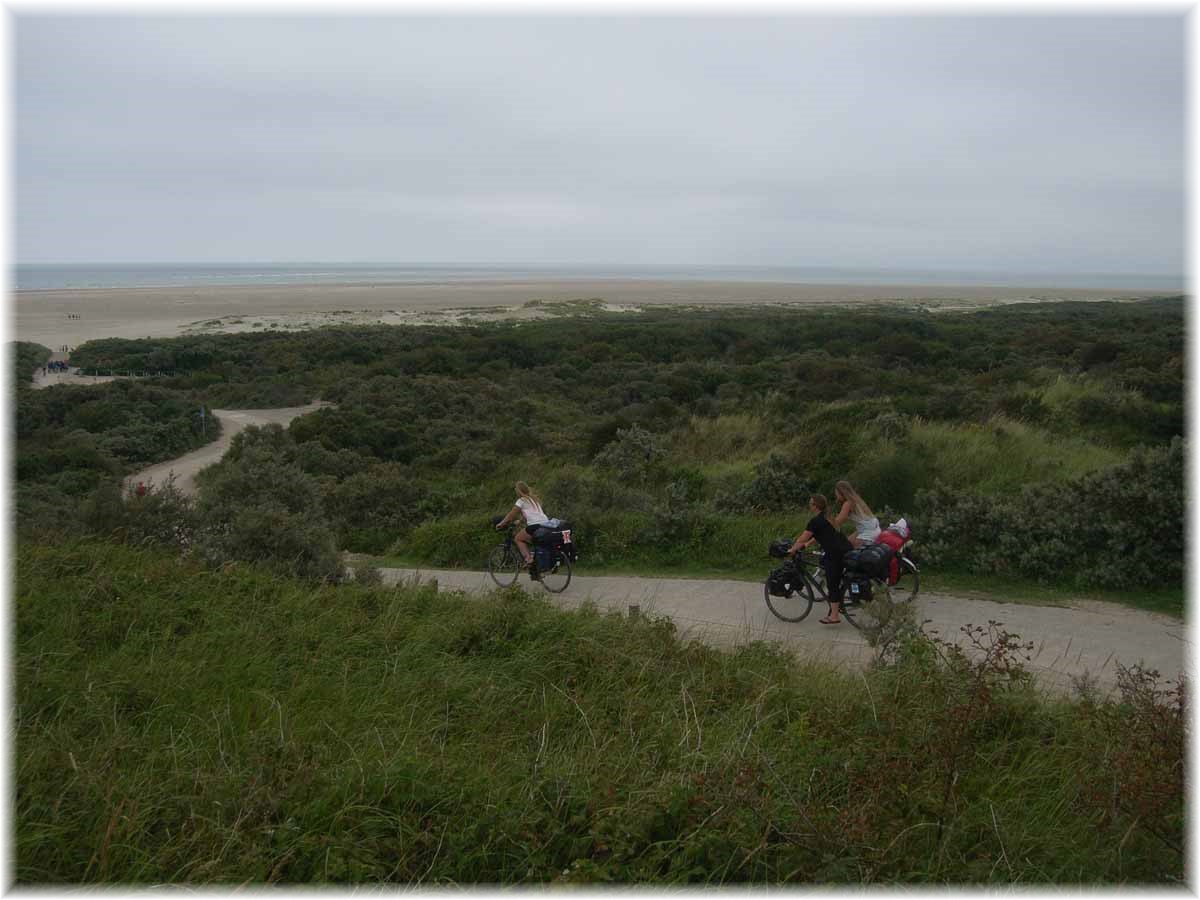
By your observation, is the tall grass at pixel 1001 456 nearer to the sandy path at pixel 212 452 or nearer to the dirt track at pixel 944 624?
the dirt track at pixel 944 624

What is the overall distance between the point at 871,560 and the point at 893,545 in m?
0.62

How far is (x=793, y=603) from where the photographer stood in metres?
8.66

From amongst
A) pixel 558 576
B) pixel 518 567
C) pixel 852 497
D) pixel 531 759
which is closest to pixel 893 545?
pixel 852 497

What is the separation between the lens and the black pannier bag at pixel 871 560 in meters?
7.88

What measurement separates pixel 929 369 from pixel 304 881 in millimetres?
34867

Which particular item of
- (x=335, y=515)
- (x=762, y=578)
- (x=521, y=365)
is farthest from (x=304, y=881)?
(x=521, y=365)

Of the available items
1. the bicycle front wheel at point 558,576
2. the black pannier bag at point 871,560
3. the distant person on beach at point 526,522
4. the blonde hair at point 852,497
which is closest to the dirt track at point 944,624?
the bicycle front wheel at point 558,576

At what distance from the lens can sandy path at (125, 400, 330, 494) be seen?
64.0 feet

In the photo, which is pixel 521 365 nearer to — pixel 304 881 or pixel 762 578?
pixel 762 578

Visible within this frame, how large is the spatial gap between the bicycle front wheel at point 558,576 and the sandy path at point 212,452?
24.1 feet

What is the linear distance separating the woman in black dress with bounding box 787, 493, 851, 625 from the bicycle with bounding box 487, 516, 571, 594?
2.96 metres

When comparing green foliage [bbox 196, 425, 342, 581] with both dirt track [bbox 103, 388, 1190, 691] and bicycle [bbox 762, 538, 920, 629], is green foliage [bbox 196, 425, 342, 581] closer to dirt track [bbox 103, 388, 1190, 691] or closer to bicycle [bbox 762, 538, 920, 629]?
dirt track [bbox 103, 388, 1190, 691]

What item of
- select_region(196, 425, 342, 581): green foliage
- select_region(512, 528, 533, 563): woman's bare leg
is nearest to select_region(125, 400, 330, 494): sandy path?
select_region(196, 425, 342, 581): green foliage

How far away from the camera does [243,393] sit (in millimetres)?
33125
